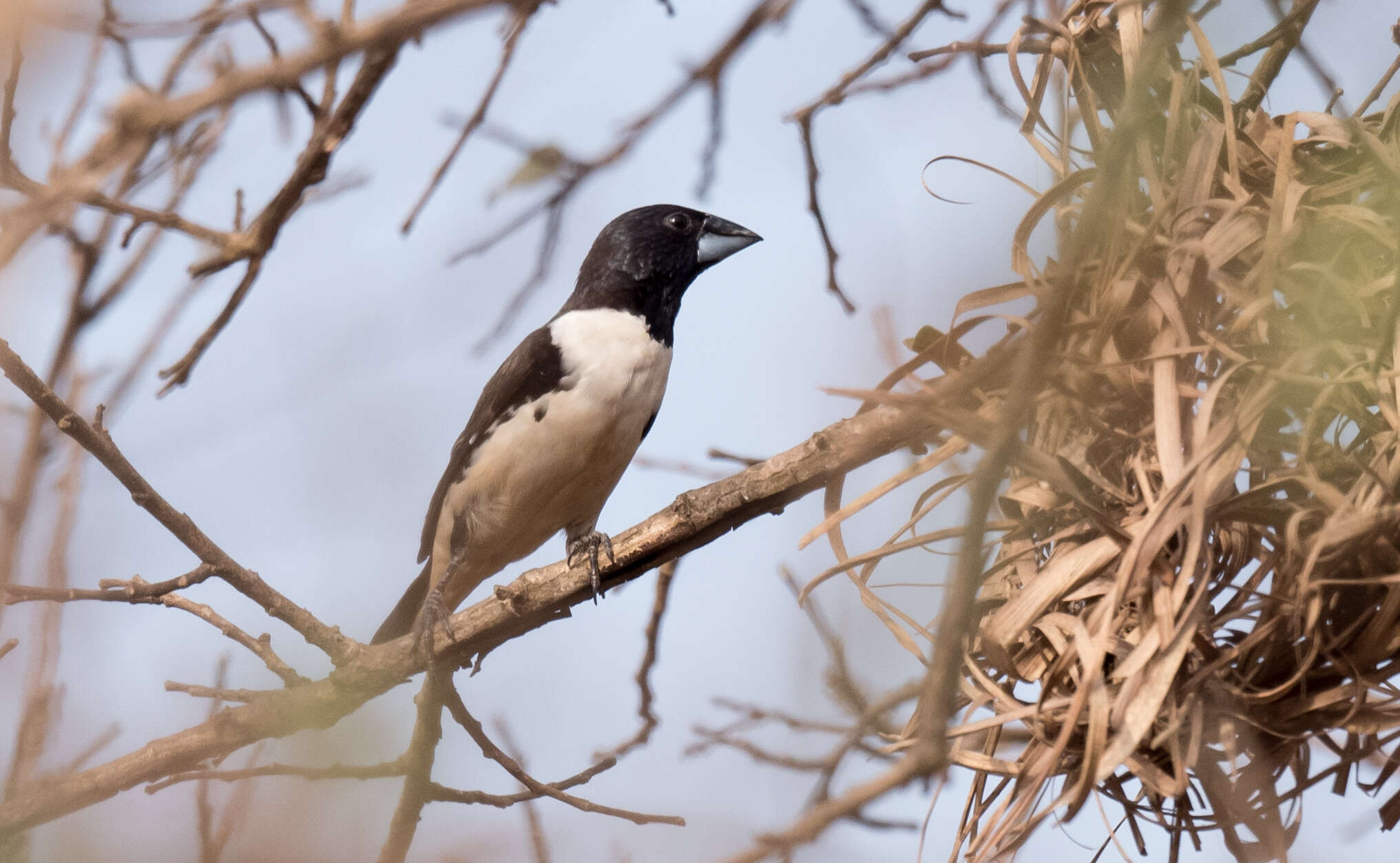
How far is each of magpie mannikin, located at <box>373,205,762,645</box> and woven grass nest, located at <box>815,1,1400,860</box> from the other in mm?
1520

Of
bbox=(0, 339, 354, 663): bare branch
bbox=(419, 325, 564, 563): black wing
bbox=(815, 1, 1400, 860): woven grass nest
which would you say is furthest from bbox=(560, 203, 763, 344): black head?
bbox=(815, 1, 1400, 860): woven grass nest

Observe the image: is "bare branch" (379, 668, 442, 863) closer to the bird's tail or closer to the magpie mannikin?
the magpie mannikin

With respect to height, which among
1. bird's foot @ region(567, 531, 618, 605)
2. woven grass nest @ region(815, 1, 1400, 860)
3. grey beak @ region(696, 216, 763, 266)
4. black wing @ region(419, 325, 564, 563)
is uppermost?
grey beak @ region(696, 216, 763, 266)

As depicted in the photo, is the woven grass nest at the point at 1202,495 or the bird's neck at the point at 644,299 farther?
the bird's neck at the point at 644,299

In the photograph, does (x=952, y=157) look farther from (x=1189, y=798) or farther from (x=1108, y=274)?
(x=1189, y=798)

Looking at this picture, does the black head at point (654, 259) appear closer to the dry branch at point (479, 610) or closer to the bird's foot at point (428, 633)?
the bird's foot at point (428, 633)

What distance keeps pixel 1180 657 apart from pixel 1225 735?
0.20m

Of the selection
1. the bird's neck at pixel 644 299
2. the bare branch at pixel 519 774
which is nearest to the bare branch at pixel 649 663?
the bare branch at pixel 519 774

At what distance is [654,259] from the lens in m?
3.55

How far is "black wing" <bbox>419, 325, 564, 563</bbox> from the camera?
319cm

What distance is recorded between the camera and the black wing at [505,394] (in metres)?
3.19

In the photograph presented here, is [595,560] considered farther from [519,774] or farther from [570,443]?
[570,443]

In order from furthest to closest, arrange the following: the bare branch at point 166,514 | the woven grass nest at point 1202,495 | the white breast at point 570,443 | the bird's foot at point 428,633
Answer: the white breast at point 570,443 → the bird's foot at point 428,633 → the bare branch at point 166,514 → the woven grass nest at point 1202,495

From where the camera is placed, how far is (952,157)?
1.86 m
